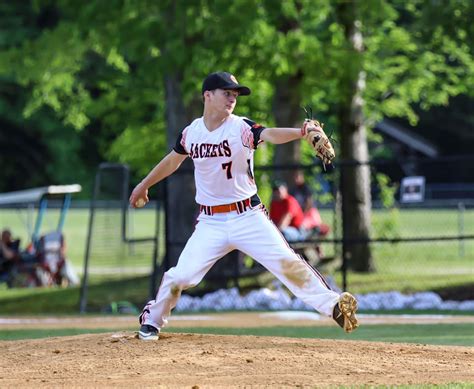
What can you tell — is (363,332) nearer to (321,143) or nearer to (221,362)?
(221,362)

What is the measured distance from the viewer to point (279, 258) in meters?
8.73

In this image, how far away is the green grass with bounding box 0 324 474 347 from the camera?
11.1 metres

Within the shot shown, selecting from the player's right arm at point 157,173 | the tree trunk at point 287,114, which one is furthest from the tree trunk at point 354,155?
the player's right arm at point 157,173

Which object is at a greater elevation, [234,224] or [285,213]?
[285,213]

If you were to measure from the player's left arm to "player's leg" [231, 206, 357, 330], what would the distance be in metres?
0.75

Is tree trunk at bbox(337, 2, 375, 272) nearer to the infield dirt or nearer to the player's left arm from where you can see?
the infield dirt

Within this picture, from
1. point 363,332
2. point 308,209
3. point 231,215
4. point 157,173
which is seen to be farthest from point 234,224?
point 308,209

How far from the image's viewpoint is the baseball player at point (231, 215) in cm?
867

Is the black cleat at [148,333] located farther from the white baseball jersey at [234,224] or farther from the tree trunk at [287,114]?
the tree trunk at [287,114]

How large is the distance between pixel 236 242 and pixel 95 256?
11.8 metres

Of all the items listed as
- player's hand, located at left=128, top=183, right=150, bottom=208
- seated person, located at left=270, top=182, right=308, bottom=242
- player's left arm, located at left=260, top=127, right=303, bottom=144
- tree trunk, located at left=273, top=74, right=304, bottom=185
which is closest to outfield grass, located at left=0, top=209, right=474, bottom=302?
seated person, located at left=270, top=182, right=308, bottom=242

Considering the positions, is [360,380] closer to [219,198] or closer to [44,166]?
[219,198]

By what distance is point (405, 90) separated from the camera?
2306cm

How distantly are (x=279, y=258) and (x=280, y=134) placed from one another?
110 centimetres
